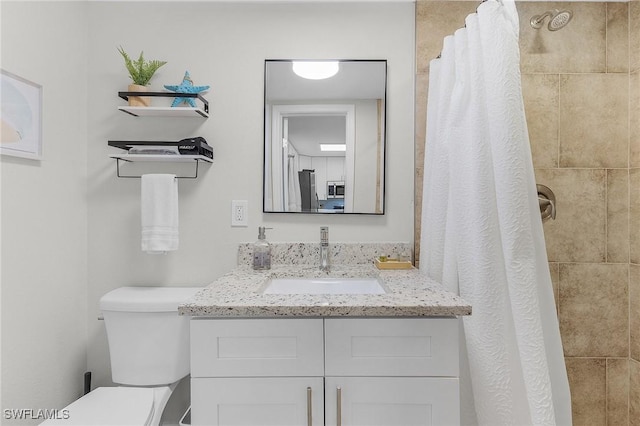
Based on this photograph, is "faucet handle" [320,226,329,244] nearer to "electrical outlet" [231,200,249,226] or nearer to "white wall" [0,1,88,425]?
"electrical outlet" [231,200,249,226]

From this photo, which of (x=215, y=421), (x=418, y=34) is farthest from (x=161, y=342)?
(x=418, y=34)

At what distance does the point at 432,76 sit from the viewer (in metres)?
1.62

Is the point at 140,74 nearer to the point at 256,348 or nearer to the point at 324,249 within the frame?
the point at 324,249

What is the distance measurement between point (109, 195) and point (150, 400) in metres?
0.96

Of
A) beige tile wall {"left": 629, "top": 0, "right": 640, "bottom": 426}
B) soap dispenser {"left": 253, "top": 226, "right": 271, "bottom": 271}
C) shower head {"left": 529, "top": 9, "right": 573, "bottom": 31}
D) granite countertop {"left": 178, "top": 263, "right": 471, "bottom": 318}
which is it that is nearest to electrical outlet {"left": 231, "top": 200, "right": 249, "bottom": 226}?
soap dispenser {"left": 253, "top": 226, "right": 271, "bottom": 271}

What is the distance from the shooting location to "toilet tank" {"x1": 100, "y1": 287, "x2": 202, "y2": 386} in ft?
5.13

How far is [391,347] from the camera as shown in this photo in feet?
3.75

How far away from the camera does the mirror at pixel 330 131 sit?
1796 mm

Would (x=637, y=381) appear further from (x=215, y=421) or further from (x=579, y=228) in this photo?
(x=215, y=421)

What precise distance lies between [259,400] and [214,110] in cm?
130

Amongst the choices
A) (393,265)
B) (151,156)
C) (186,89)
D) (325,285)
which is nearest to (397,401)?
(325,285)

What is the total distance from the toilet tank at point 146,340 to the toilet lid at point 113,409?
0.08 m

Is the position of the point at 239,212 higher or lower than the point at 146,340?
higher

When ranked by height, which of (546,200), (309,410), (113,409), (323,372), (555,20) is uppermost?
→ (555,20)
